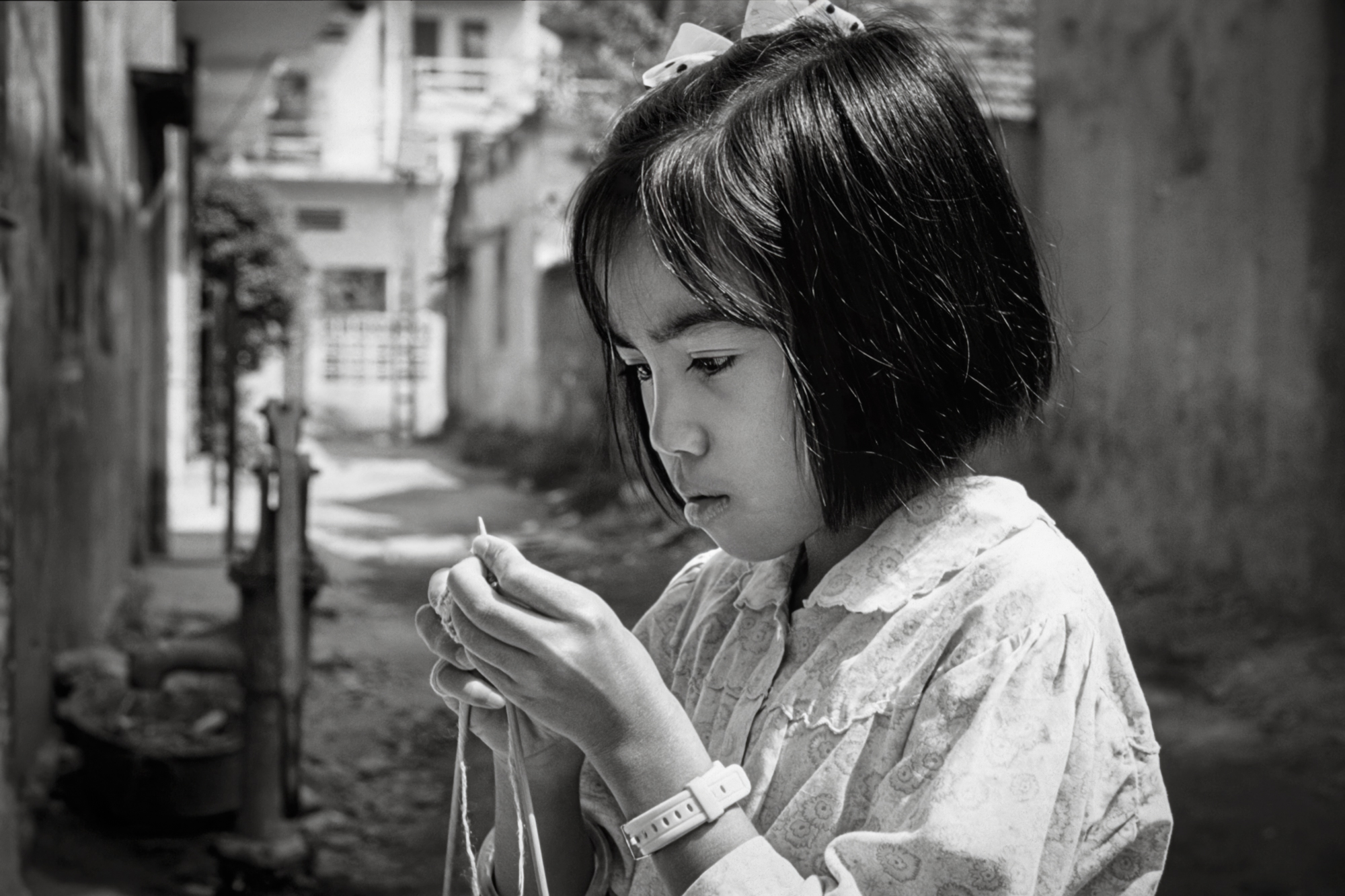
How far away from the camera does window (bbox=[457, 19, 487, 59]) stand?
18.9 metres

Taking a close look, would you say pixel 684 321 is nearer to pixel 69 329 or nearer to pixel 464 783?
pixel 464 783

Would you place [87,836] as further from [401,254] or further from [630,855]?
[401,254]

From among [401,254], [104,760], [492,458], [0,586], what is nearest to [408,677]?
[104,760]

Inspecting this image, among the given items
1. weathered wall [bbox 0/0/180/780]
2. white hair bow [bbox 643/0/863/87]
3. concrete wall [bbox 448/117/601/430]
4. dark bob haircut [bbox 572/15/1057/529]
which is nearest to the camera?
dark bob haircut [bbox 572/15/1057/529]

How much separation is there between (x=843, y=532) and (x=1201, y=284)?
5.00 m

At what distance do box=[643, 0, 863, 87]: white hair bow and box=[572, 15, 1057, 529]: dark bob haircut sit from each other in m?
0.04

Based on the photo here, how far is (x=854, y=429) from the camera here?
40.2 inches

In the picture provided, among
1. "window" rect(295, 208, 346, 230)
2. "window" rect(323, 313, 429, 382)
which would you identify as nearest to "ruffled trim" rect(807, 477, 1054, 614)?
"window" rect(323, 313, 429, 382)

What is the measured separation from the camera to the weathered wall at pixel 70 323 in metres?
3.21

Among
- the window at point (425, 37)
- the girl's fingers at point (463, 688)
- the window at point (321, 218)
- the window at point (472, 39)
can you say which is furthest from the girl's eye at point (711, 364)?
the window at point (321, 218)

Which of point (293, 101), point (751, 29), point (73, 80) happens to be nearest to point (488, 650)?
point (751, 29)

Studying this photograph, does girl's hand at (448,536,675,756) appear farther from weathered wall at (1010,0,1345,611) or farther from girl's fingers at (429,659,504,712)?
weathered wall at (1010,0,1345,611)

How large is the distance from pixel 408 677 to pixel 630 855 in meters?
4.61

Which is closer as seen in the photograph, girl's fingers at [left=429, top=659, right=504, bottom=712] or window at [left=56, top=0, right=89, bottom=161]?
girl's fingers at [left=429, top=659, right=504, bottom=712]
